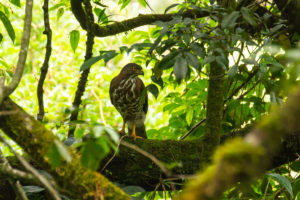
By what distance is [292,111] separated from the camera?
964mm

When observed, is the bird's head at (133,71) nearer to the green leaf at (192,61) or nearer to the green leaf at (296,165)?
the green leaf at (296,165)

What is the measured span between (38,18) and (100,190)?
8407 millimetres

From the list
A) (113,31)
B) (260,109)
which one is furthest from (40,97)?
(260,109)

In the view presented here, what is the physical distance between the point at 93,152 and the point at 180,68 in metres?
0.99

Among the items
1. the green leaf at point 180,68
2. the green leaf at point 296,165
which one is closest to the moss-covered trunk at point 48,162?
the green leaf at point 180,68

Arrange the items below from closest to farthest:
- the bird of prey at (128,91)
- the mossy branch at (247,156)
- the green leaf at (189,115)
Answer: the mossy branch at (247,156) → the green leaf at (189,115) → the bird of prey at (128,91)

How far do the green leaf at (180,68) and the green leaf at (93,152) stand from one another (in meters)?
Answer: 0.90

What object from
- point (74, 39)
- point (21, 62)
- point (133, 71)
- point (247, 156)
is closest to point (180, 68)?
point (21, 62)

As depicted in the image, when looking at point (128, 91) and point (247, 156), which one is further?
point (128, 91)

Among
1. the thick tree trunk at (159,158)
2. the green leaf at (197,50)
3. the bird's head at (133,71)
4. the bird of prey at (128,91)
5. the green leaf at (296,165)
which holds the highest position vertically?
the green leaf at (197,50)

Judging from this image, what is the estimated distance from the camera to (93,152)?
1405 mm

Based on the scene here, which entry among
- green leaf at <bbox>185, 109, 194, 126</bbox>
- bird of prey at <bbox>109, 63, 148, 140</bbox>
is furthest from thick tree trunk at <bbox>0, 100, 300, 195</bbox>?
bird of prey at <bbox>109, 63, 148, 140</bbox>

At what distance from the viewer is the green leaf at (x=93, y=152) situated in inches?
54.8

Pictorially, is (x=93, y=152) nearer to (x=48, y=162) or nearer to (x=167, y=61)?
(x=48, y=162)
